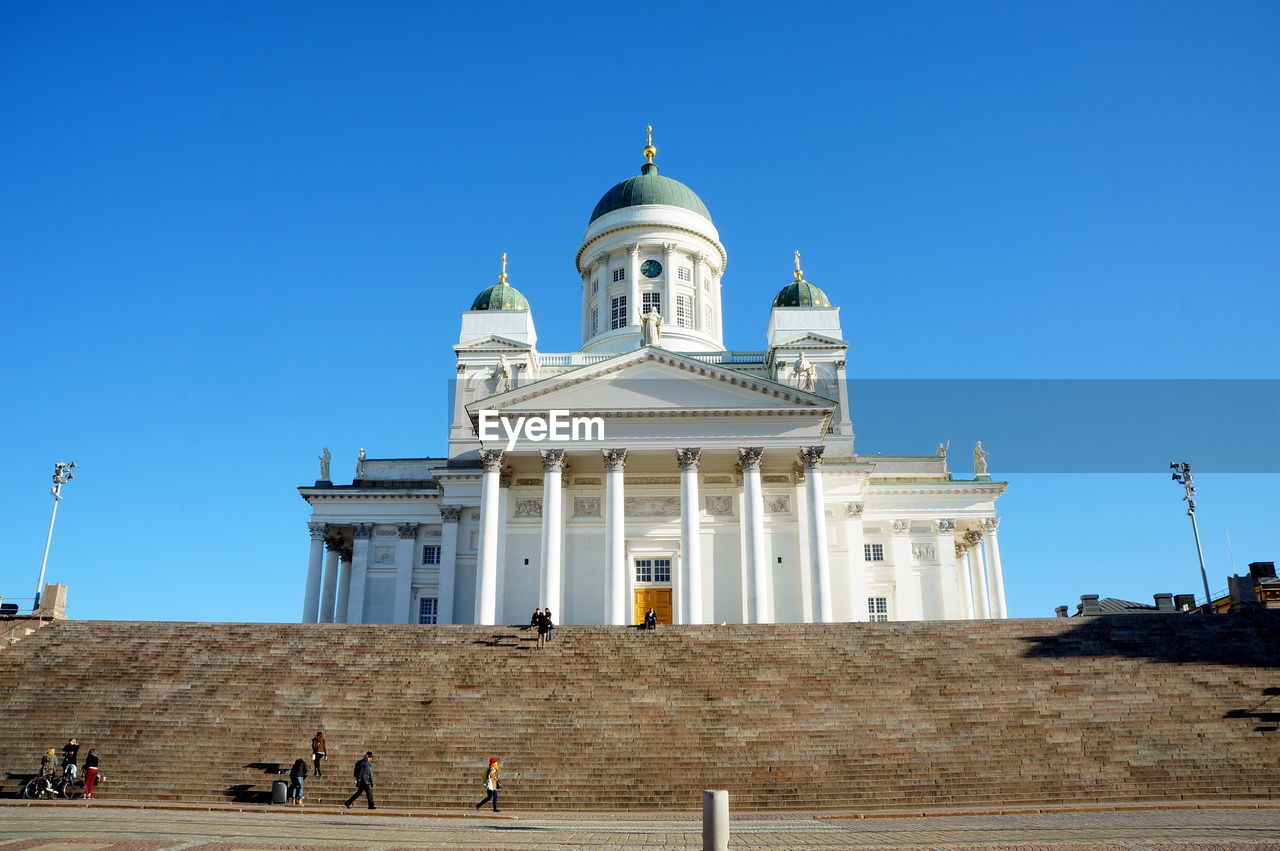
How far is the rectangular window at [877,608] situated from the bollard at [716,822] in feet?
105

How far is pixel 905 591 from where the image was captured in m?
42.2

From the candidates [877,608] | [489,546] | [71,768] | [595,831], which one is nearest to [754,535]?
[489,546]

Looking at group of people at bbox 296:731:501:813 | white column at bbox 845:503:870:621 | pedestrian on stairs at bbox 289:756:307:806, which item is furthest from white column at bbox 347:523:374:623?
pedestrian on stairs at bbox 289:756:307:806

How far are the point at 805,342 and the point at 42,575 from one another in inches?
1232

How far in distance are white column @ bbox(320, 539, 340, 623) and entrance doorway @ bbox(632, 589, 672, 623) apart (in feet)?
50.6

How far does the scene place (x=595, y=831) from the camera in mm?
15727

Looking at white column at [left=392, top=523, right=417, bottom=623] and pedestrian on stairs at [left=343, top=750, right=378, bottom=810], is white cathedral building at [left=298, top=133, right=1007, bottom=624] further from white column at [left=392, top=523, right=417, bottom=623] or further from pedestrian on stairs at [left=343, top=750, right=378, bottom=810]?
pedestrian on stairs at [left=343, top=750, right=378, bottom=810]

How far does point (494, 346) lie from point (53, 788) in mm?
28811

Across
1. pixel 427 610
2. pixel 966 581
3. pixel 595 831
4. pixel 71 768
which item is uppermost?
pixel 966 581

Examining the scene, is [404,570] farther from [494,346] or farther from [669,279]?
[669,279]

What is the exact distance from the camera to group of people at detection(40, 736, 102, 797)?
64.6 feet

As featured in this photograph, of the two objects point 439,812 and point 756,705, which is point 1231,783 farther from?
point 439,812

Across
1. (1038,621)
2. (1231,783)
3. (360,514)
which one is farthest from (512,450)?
(1231,783)

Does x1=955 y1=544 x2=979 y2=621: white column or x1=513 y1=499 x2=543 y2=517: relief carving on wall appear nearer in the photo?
x1=513 y1=499 x2=543 y2=517: relief carving on wall
